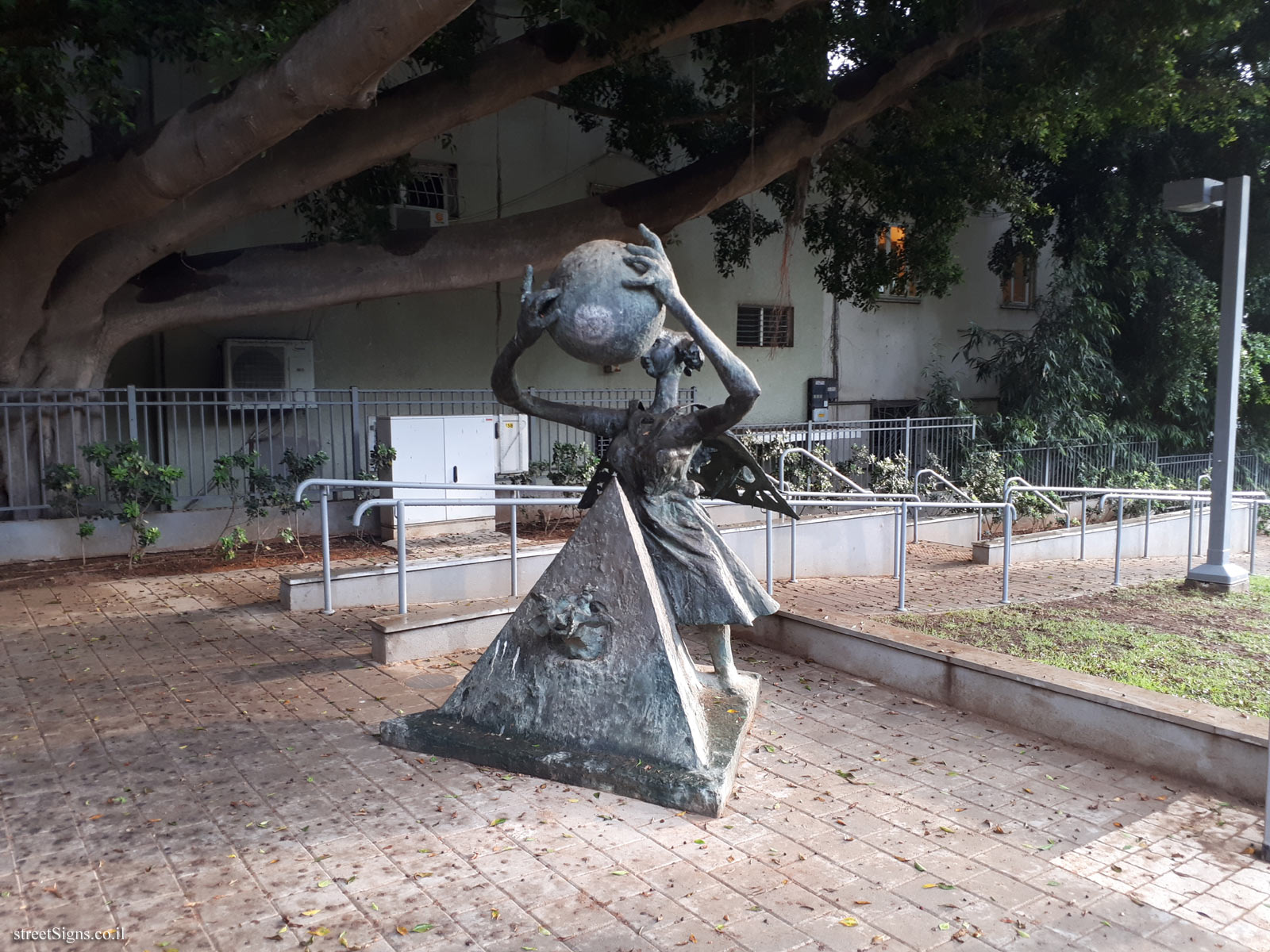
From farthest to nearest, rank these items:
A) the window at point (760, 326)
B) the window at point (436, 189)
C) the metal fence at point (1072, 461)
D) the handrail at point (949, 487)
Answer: the window at point (760, 326) → the metal fence at point (1072, 461) → the window at point (436, 189) → the handrail at point (949, 487)

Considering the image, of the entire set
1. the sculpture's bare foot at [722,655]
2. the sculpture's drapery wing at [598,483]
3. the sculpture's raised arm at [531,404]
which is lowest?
the sculpture's bare foot at [722,655]

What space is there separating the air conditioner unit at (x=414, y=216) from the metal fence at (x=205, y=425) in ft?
7.39

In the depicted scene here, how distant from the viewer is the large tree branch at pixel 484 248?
30.7ft

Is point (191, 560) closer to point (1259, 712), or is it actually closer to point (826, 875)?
point (826, 875)

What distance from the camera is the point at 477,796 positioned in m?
3.74

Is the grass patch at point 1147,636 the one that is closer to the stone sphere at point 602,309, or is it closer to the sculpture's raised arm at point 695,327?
the sculpture's raised arm at point 695,327

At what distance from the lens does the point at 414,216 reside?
1219 cm

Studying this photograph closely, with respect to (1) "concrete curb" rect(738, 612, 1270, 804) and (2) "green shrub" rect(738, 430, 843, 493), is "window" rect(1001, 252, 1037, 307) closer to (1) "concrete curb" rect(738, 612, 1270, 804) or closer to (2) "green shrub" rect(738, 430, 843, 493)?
(2) "green shrub" rect(738, 430, 843, 493)

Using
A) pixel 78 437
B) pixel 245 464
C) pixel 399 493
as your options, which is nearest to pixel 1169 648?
pixel 399 493

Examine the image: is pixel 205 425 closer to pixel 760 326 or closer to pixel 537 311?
pixel 537 311

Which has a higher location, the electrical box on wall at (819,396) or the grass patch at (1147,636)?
the electrical box on wall at (819,396)

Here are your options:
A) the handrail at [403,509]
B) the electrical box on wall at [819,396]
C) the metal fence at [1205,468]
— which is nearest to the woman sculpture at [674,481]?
the handrail at [403,509]

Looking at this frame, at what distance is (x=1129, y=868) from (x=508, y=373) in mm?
3235

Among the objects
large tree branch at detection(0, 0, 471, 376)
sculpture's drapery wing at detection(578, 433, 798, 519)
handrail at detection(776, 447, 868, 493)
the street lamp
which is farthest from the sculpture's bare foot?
the street lamp
